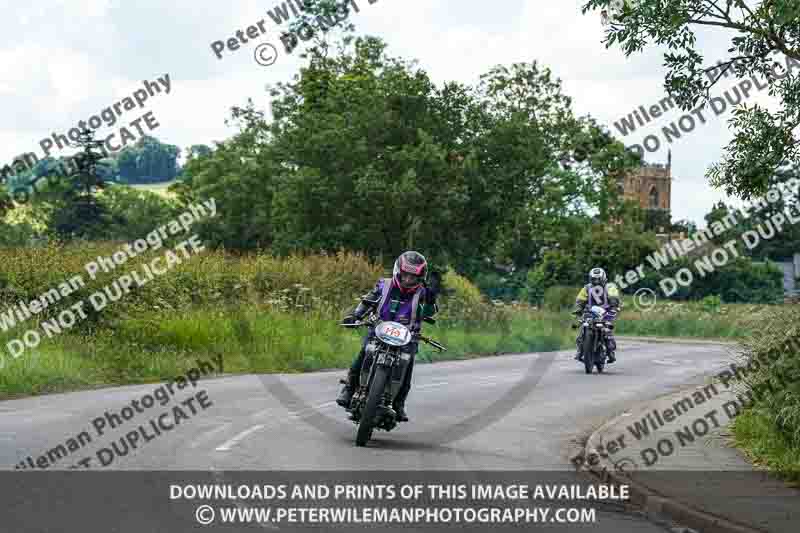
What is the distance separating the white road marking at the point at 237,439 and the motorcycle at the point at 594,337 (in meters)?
13.2

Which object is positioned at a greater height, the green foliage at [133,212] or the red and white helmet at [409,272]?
the green foliage at [133,212]

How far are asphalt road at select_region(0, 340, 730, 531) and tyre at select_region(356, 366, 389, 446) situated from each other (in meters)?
0.22

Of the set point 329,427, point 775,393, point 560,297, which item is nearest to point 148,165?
point 560,297

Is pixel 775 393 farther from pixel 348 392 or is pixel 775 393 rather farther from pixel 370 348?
pixel 348 392

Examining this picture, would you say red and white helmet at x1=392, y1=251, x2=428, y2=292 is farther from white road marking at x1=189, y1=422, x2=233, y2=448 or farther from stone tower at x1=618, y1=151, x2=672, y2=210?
stone tower at x1=618, y1=151, x2=672, y2=210

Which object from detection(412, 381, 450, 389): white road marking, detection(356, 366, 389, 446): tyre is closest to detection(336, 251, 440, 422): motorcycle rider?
detection(356, 366, 389, 446): tyre

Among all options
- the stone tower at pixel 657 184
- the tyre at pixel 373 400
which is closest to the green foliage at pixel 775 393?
the tyre at pixel 373 400

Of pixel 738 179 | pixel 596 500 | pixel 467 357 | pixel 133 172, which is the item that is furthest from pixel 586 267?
pixel 133 172

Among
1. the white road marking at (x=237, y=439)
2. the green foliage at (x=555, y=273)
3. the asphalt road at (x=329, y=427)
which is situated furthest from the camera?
the green foliage at (x=555, y=273)

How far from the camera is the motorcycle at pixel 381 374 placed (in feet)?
43.9

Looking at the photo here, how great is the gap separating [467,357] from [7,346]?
48.5 ft

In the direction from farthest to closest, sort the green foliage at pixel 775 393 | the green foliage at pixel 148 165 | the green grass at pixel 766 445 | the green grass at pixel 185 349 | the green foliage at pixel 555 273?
the green foliage at pixel 148 165
the green foliage at pixel 555 273
the green grass at pixel 185 349
the green foliage at pixel 775 393
the green grass at pixel 766 445

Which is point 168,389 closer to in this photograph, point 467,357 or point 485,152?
point 467,357

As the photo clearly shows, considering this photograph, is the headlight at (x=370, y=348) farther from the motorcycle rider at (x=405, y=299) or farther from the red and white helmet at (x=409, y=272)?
the red and white helmet at (x=409, y=272)
